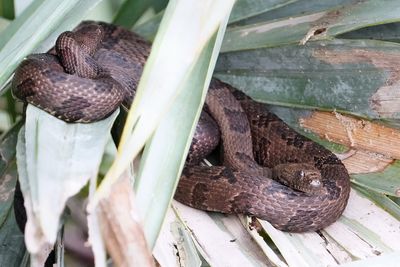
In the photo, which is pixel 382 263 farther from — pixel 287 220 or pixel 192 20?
pixel 192 20

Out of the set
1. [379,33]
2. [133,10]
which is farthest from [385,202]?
[133,10]

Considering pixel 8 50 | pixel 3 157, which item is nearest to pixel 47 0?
pixel 8 50

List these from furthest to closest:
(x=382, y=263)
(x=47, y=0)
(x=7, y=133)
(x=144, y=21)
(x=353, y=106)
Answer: (x=144, y=21)
(x=353, y=106)
(x=7, y=133)
(x=47, y=0)
(x=382, y=263)

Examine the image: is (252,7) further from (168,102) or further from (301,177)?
(168,102)

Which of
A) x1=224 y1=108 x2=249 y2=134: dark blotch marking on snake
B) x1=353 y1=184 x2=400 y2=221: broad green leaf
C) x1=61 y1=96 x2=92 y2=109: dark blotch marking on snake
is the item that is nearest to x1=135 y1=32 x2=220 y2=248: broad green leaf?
x1=61 y1=96 x2=92 y2=109: dark blotch marking on snake

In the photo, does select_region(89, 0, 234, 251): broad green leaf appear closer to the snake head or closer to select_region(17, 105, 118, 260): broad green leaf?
select_region(17, 105, 118, 260): broad green leaf
